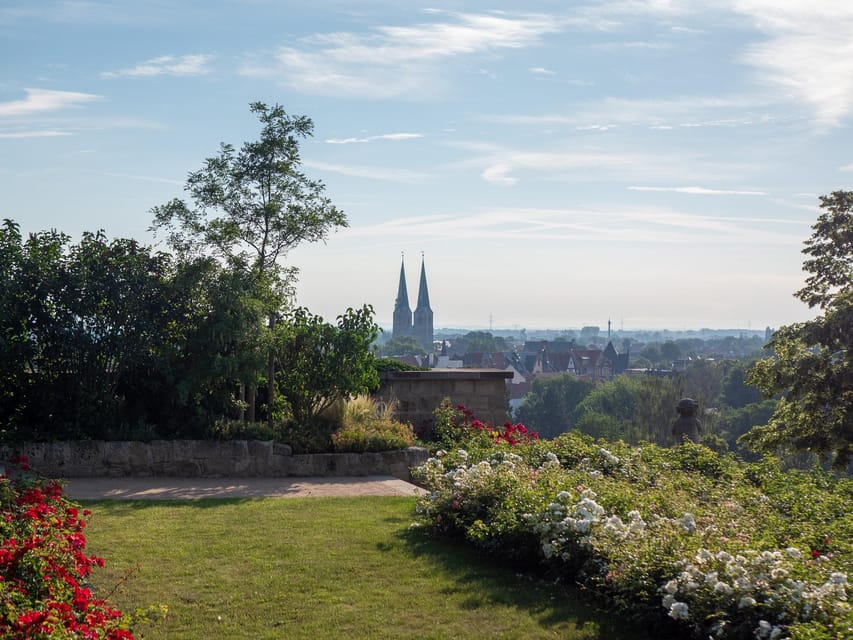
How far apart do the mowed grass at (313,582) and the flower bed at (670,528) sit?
0.85 ft

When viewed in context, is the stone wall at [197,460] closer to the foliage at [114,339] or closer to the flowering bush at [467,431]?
the foliage at [114,339]

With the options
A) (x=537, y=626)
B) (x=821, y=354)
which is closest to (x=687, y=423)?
(x=821, y=354)

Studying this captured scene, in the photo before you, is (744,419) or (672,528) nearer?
(672,528)

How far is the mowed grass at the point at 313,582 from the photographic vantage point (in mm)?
4859

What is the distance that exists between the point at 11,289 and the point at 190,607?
5804mm

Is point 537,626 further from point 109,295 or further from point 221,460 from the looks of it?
point 109,295

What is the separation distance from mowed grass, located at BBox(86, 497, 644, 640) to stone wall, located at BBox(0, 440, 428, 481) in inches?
81.0

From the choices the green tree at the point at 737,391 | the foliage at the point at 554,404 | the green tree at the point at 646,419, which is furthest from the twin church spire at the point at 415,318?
the green tree at the point at 646,419

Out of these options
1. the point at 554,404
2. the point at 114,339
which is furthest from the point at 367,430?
the point at 554,404

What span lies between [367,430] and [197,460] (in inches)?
84.4

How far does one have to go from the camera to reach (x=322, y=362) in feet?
36.0

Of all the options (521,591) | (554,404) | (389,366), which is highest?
(389,366)

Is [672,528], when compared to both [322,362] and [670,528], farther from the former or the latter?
[322,362]

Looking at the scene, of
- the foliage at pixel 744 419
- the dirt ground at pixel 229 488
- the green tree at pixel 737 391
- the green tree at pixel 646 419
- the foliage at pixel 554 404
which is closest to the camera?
the dirt ground at pixel 229 488
